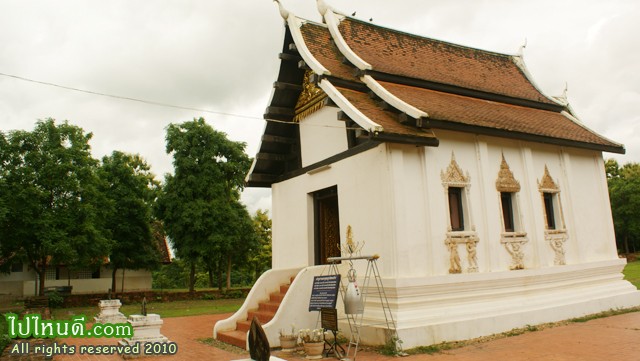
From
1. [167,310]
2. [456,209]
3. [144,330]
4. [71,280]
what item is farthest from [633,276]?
[71,280]

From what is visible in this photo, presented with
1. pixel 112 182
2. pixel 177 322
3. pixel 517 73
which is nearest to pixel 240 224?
pixel 112 182

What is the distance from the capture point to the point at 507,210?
34.2ft

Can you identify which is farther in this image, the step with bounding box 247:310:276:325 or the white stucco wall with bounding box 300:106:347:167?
the white stucco wall with bounding box 300:106:347:167

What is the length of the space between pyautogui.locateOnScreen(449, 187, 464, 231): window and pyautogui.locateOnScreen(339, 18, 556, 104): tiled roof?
9.87 feet

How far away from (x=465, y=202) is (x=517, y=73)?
22.5 feet

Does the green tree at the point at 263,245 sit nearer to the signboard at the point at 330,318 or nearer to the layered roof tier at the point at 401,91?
the layered roof tier at the point at 401,91

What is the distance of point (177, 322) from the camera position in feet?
45.2

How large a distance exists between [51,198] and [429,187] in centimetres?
1994

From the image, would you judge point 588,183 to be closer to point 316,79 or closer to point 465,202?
point 465,202

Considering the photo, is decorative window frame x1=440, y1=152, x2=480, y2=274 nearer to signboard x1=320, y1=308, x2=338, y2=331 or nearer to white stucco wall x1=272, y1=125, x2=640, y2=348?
white stucco wall x1=272, y1=125, x2=640, y2=348

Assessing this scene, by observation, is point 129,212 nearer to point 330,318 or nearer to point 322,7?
point 322,7

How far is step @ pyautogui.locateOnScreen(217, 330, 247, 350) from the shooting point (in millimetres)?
8695

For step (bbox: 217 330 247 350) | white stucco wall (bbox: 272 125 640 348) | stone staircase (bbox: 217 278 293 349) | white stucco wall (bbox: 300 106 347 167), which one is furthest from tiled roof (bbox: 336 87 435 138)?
step (bbox: 217 330 247 350)

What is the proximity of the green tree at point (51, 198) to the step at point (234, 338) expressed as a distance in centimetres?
1481
